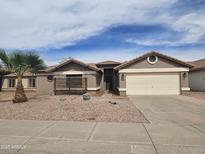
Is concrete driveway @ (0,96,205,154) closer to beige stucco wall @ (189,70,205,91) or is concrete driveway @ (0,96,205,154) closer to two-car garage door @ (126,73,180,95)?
two-car garage door @ (126,73,180,95)

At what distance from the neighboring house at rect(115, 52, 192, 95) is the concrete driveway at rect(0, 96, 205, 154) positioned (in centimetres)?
1170

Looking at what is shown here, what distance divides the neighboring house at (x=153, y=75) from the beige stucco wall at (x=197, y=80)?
211 inches

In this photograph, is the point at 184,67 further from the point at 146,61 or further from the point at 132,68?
the point at 132,68

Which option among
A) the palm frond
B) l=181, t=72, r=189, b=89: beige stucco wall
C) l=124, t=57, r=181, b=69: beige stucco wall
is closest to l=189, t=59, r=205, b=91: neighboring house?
l=181, t=72, r=189, b=89: beige stucco wall

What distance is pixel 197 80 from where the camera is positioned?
24.0 meters

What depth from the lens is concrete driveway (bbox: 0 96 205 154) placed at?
15.2 ft

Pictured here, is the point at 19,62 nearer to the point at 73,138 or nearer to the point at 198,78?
the point at 73,138

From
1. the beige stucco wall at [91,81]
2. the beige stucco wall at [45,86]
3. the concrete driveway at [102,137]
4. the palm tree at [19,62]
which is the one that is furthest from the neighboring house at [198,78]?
the palm tree at [19,62]

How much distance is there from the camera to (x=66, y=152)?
14.8 feet

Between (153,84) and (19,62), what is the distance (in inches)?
513

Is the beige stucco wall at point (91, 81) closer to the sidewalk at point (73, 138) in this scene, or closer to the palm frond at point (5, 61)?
the palm frond at point (5, 61)

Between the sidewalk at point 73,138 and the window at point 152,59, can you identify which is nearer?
the sidewalk at point 73,138

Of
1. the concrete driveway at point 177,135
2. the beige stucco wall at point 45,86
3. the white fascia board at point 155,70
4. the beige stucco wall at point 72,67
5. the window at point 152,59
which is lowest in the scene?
the concrete driveway at point 177,135

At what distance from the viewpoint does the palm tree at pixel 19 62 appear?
13.3 metres
